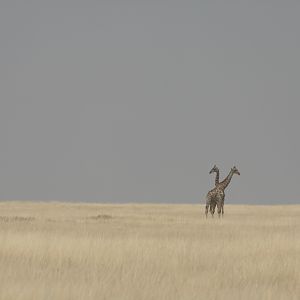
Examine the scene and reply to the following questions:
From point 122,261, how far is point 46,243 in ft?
10.6

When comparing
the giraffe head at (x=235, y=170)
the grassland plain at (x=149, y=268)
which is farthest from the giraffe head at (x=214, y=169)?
the grassland plain at (x=149, y=268)

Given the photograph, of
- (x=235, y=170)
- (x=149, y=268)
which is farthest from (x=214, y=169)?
(x=149, y=268)

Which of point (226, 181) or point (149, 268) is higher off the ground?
point (226, 181)

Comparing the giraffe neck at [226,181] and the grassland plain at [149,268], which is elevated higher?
the giraffe neck at [226,181]

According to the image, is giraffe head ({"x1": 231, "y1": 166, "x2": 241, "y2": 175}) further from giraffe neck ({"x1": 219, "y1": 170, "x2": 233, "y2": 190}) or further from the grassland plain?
the grassland plain

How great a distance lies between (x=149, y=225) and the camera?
93.2 ft

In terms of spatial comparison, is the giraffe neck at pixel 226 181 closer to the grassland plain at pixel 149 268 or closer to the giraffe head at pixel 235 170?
the giraffe head at pixel 235 170

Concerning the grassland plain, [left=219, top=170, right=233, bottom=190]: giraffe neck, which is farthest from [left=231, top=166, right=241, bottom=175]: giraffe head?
the grassland plain

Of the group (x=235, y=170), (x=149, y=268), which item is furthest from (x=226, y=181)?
(x=149, y=268)

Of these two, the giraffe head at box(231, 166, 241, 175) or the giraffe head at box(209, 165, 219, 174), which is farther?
the giraffe head at box(209, 165, 219, 174)

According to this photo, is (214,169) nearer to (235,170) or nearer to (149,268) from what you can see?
(235,170)

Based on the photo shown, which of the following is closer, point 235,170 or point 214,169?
point 235,170

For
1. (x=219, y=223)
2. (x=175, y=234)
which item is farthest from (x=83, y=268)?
(x=219, y=223)

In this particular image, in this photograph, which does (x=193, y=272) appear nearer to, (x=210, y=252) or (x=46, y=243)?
(x=210, y=252)
